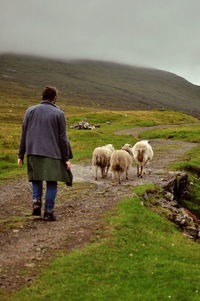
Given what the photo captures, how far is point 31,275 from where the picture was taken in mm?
7133

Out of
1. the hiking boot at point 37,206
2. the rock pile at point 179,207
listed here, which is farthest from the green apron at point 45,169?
the rock pile at point 179,207

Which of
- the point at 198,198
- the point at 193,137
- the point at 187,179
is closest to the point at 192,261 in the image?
the point at 198,198

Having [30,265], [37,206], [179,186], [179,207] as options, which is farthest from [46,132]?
[179,186]

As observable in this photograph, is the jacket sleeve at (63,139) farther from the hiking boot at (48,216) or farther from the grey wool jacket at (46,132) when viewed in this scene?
the hiking boot at (48,216)

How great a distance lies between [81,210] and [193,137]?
1411 inches

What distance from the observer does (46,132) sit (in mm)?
10102

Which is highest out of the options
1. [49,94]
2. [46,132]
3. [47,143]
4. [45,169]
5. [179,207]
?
[49,94]

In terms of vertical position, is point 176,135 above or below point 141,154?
below

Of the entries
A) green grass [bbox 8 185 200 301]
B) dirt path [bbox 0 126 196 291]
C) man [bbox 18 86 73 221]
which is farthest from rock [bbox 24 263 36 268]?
man [bbox 18 86 73 221]

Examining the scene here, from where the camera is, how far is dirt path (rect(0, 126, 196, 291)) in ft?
24.9

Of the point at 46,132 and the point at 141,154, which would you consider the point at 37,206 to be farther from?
the point at 141,154

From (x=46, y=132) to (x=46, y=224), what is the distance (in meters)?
2.68

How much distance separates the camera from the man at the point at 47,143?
10.1 meters

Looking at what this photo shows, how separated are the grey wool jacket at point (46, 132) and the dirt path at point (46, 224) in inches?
81.5
